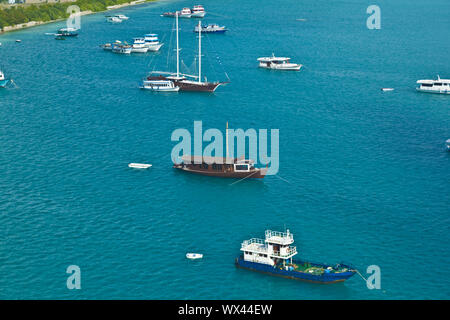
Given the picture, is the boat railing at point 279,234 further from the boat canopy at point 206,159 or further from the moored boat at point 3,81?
the moored boat at point 3,81

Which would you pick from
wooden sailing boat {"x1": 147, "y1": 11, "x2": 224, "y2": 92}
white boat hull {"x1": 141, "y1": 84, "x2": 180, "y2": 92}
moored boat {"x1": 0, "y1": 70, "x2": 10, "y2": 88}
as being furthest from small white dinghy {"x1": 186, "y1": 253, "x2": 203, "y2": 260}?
moored boat {"x1": 0, "y1": 70, "x2": 10, "y2": 88}

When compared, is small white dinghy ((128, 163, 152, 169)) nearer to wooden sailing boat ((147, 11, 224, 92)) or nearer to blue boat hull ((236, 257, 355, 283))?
blue boat hull ((236, 257, 355, 283))

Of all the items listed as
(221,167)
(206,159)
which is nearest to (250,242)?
(221,167)

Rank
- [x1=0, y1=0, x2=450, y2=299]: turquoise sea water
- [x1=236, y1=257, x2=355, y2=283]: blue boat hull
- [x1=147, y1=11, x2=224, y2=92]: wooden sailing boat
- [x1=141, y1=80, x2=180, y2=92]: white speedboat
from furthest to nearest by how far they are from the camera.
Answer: [x1=141, y1=80, x2=180, y2=92]: white speedboat
[x1=147, y1=11, x2=224, y2=92]: wooden sailing boat
[x1=0, y1=0, x2=450, y2=299]: turquoise sea water
[x1=236, y1=257, x2=355, y2=283]: blue boat hull

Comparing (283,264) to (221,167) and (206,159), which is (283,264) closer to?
(221,167)

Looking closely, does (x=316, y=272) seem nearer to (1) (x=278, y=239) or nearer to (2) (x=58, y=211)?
(1) (x=278, y=239)

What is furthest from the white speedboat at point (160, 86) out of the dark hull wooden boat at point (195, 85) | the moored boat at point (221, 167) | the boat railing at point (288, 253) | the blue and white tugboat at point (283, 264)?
the boat railing at point (288, 253)
